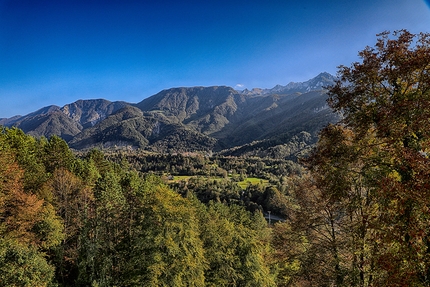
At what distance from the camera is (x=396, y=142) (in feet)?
23.0

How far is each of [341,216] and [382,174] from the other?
20.3 feet

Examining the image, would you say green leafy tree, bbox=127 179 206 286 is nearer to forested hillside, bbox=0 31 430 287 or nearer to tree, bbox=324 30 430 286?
forested hillside, bbox=0 31 430 287

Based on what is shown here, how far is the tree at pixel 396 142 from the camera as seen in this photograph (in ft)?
18.5

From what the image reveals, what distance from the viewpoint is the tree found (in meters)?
5.64

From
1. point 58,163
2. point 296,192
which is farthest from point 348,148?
point 58,163

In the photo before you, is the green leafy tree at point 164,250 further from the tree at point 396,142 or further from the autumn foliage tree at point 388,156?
the tree at point 396,142

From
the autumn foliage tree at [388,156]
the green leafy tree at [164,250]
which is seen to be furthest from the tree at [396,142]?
the green leafy tree at [164,250]

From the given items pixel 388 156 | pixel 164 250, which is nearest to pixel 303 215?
pixel 388 156

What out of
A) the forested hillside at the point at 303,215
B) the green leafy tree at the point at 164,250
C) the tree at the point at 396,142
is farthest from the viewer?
the green leafy tree at the point at 164,250

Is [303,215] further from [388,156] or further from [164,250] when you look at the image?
[164,250]

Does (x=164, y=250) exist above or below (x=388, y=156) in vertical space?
below

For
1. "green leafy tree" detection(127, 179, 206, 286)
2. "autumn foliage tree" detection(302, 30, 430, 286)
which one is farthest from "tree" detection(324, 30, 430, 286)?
"green leafy tree" detection(127, 179, 206, 286)

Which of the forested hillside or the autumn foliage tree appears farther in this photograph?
the forested hillside

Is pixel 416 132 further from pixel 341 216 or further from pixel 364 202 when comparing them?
pixel 341 216
